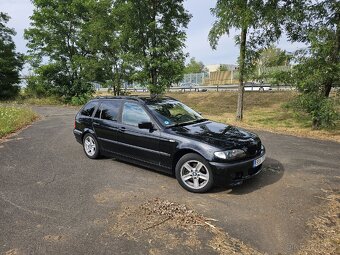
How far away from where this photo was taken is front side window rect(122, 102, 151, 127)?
587 cm

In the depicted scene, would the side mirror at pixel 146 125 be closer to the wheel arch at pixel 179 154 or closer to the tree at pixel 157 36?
the wheel arch at pixel 179 154

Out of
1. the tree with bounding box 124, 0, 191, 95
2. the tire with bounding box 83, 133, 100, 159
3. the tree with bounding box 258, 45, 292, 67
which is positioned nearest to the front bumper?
the tire with bounding box 83, 133, 100, 159

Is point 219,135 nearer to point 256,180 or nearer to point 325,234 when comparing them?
point 256,180

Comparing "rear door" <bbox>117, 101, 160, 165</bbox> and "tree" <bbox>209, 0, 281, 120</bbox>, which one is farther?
"tree" <bbox>209, 0, 281, 120</bbox>

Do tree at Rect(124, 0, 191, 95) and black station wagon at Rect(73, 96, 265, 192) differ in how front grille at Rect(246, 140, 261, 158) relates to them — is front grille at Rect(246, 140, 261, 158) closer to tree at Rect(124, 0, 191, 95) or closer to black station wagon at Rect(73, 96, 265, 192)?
black station wagon at Rect(73, 96, 265, 192)

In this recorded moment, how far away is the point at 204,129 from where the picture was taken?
553cm

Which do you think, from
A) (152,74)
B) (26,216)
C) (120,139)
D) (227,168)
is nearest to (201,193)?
(227,168)

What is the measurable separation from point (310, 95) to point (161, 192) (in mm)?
8073

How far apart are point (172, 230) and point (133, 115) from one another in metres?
2.94

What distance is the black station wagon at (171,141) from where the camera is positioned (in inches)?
187

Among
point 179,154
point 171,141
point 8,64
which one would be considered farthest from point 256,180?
point 8,64

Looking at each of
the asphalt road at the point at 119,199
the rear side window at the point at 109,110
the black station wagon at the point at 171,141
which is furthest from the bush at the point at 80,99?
the rear side window at the point at 109,110

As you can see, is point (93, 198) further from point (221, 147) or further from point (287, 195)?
point (287, 195)

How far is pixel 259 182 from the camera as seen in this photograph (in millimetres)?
5395
